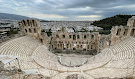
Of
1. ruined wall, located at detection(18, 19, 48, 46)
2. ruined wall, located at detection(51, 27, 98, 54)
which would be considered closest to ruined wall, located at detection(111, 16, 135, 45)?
ruined wall, located at detection(51, 27, 98, 54)

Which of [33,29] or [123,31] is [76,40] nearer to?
[123,31]

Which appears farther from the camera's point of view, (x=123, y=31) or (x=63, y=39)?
(x=63, y=39)

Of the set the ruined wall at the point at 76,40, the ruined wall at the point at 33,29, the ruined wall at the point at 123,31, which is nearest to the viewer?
the ruined wall at the point at 123,31

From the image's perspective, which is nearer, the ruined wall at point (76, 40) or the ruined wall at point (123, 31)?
the ruined wall at point (123, 31)

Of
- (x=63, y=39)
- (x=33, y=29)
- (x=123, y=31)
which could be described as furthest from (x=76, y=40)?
(x=33, y=29)

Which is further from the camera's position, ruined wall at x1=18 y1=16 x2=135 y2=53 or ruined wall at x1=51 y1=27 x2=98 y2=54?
ruined wall at x1=51 y1=27 x2=98 y2=54

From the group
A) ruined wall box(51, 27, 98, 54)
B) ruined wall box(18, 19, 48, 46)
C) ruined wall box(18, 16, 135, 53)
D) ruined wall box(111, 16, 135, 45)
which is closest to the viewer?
ruined wall box(111, 16, 135, 45)

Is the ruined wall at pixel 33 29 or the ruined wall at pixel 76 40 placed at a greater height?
the ruined wall at pixel 33 29

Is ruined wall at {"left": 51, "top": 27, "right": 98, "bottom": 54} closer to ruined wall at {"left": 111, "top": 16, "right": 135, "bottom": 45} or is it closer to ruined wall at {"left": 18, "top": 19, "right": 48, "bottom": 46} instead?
ruined wall at {"left": 18, "top": 19, "right": 48, "bottom": 46}

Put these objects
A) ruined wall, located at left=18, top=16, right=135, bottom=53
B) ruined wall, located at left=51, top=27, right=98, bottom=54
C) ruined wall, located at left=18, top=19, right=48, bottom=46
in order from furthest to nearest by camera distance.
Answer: ruined wall, located at left=51, top=27, right=98, bottom=54
ruined wall, located at left=18, top=19, right=48, bottom=46
ruined wall, located at left=18, top=16, right=135, bottom=53

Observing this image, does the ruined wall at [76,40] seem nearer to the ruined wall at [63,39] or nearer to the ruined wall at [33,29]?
the ruined wall at [63,39]

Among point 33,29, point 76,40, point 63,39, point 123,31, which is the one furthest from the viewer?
point 63,39

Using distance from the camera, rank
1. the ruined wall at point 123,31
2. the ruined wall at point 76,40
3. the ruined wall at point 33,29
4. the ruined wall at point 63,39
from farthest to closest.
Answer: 1. the ruined wall at point 76,40
2. the ruined wall at point 33,29
3. the ruined wall at point 63,39
4. the ruined wall at point 123,31

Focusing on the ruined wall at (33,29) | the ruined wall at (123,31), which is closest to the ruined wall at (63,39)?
the ruined wall at (33,29)
